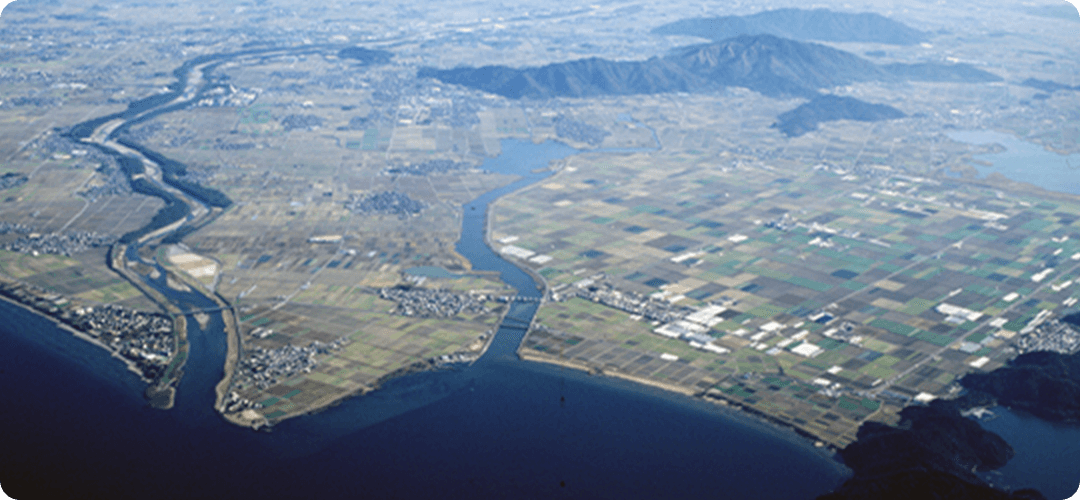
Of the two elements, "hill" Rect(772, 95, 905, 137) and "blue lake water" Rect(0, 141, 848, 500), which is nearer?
"blue lake water" Rect(0, 141, 848, 500)

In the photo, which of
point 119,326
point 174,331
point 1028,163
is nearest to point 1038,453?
point 174,331

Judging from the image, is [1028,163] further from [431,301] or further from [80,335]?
[80,335]

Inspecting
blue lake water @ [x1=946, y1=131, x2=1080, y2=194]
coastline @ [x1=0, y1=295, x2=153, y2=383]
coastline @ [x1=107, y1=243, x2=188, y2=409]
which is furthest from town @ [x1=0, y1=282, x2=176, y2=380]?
blue lake water @ [x1=946, y1=131, x2=1080, y2=194]

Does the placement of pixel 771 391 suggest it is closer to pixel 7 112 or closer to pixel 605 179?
pixel 605 179

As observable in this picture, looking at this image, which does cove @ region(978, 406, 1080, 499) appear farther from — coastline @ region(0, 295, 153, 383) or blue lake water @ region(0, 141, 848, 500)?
coastline @ region(0, 295, 153, 383)

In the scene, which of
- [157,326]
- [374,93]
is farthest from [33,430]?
[374,93]

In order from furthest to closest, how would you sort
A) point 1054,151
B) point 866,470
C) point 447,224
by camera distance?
point 1054,151, point 447,224, point 866,470
